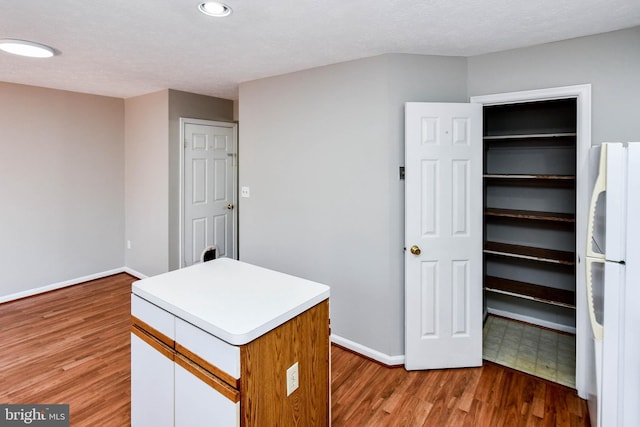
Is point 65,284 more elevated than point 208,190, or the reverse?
point 208,190

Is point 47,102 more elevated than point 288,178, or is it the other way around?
point 47,102

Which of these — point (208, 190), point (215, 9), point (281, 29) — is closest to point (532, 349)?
point (281, 29)

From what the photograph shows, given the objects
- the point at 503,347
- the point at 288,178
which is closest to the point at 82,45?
the point at 288,178

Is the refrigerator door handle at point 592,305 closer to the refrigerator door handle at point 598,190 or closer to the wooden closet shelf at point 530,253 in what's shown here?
the refrigerator door handle at point 598,190

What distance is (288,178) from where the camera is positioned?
10.6 feet

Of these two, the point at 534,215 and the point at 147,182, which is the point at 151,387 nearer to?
the point at 534,215

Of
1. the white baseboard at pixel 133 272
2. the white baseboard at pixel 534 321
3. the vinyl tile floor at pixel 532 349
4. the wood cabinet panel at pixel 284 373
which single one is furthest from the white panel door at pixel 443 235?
the white baseboard at pixel 133 272

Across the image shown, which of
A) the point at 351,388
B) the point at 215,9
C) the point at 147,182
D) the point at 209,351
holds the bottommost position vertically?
the point at 351,388

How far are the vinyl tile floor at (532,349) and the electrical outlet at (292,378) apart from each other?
6.38 feet

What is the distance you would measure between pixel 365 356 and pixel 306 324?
147 centimetres

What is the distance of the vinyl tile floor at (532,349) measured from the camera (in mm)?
2592

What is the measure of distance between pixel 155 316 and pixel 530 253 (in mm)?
2890

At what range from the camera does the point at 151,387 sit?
5.55ft

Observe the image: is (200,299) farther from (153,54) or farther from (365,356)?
(153,54)
